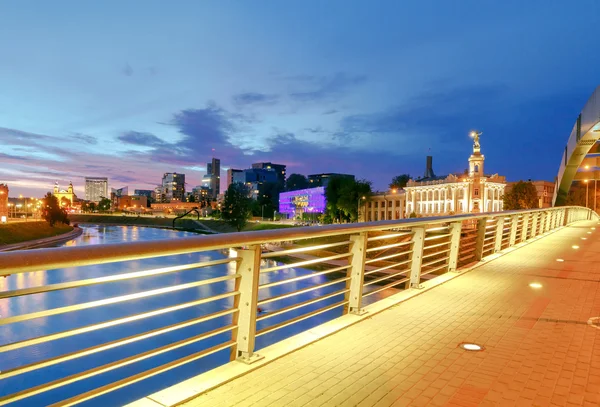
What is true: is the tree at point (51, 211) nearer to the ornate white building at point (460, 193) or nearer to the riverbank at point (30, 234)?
the riverbank at point (30, 234)

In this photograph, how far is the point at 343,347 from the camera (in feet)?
14.7

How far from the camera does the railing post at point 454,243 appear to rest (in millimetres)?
9172

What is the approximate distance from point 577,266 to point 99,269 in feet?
156

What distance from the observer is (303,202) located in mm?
130875

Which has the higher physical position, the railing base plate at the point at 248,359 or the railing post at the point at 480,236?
the railing post at the point at 480,236

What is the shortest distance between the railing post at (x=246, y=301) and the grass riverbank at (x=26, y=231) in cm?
7150

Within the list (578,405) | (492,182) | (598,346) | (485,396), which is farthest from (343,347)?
(492,182)

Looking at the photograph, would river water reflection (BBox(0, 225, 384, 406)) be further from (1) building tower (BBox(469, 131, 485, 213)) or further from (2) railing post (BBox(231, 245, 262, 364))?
(1) building tower (BBox(469, 131, 485, 213))

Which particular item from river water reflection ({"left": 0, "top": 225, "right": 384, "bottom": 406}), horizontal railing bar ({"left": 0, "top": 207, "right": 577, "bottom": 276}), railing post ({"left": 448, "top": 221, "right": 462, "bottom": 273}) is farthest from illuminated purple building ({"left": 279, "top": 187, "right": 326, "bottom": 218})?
horizontal railing bar ({"left": 0, "top": 207, "right": 577, "bottom": 276})

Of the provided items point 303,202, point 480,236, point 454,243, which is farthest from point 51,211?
point 454,243

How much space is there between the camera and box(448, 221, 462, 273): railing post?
9172 millimetres

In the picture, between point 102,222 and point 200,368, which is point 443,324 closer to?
point 200,368

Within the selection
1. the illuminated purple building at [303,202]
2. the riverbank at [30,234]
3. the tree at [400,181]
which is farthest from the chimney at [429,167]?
the riverbank at [30,234]

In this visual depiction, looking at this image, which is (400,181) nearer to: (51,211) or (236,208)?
(236,208)
